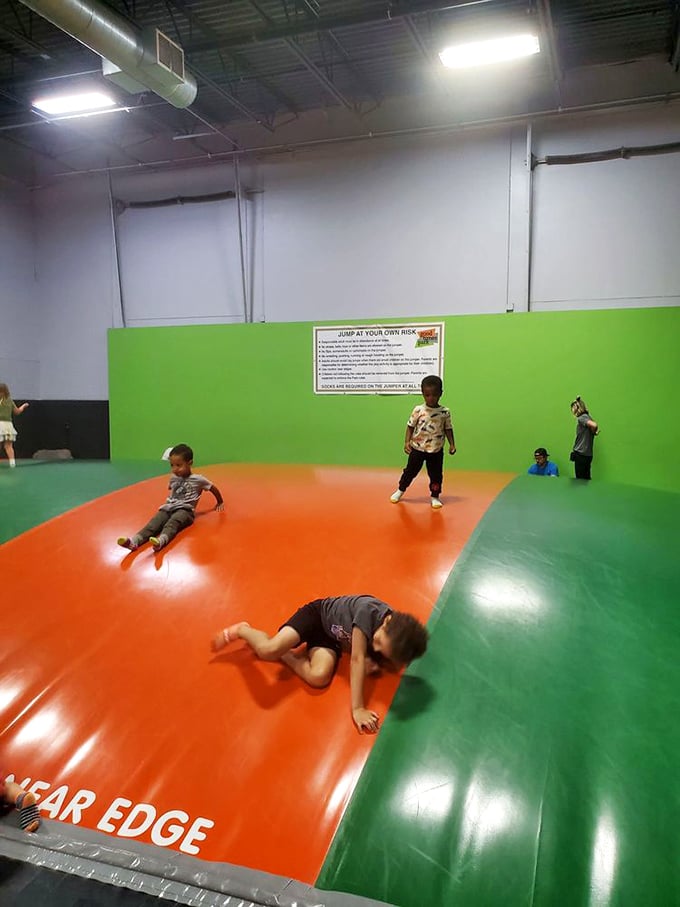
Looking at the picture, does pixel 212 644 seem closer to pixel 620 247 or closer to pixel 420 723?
pixel 420 723

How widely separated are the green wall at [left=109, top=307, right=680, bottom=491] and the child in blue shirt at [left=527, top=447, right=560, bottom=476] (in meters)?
0.26

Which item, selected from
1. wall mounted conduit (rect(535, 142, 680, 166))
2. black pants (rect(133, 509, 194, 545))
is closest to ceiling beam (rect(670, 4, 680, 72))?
wall mounted conduit (rect(535, 142, 680, 166))

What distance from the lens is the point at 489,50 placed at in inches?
254

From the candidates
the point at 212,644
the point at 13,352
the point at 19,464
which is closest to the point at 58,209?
the point at 13,352

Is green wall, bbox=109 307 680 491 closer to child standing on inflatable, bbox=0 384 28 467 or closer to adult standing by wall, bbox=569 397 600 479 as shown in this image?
adult standing by wall, bbox=569 397 600 479

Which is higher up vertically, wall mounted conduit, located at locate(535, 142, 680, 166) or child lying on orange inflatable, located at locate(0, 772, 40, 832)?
wall mounted conduit, located at locate(535, 142, 680, 166)

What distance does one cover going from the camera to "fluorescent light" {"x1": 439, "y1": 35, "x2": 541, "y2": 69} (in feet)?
20.6

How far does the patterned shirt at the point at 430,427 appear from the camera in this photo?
16.5 ft

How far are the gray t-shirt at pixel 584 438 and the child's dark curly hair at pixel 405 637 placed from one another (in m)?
5.07

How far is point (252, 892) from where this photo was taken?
6.41 ft

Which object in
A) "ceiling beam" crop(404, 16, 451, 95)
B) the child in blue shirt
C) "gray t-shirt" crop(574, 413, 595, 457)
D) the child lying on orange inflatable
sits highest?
"ceiling beam" crop(404, 16, 451, 95)

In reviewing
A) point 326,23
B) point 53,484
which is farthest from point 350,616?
point 326,23

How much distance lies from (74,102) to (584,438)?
7531 millimetres

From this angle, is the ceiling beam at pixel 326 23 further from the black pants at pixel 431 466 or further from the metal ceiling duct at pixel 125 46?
the black pants at pixel 431 466
